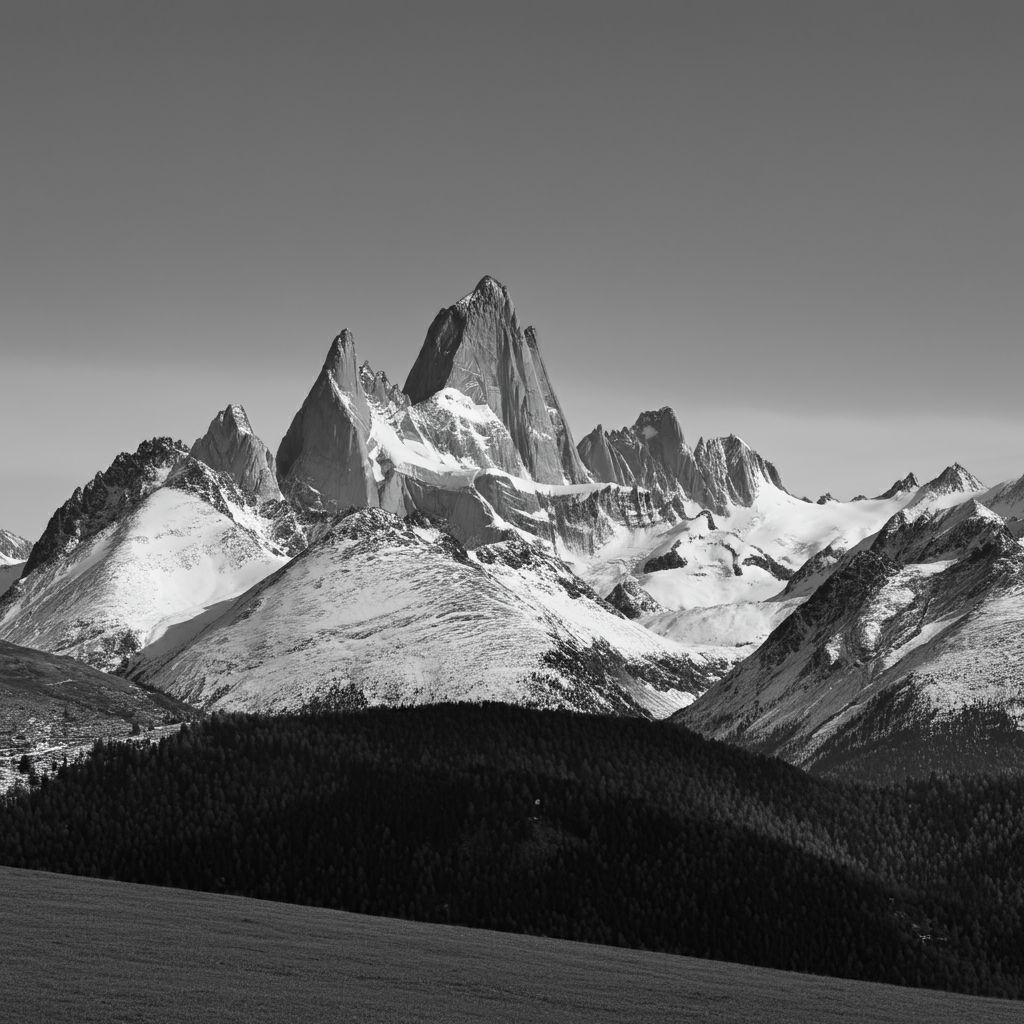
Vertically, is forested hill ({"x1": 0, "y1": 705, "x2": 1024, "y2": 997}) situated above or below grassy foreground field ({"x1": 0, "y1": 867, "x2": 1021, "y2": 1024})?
above

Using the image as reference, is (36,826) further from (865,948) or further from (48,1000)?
(48,1000)

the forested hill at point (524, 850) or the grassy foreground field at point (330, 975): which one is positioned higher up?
the forested hill at point (524, 850)

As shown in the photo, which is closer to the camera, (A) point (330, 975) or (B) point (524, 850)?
(A) point (330, 975)

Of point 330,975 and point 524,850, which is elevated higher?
point 524,850

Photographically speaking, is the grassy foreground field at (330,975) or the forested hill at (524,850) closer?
the grassy foreground field at (330,975)

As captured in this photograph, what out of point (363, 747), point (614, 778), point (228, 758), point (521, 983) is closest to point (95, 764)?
point (228, 758)
